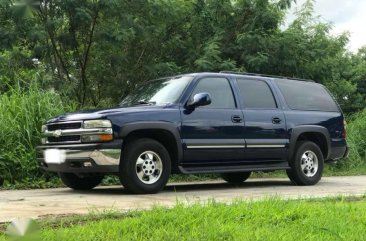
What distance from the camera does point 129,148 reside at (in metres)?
6.50

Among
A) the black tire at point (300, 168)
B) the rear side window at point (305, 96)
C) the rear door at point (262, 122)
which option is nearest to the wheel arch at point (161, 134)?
the rear door at point (262, 122)

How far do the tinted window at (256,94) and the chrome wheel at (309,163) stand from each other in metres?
1.01

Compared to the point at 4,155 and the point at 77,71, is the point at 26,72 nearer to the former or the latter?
the point at 77,71

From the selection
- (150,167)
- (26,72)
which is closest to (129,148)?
(150,167)

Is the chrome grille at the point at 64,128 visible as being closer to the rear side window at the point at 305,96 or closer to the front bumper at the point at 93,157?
the front bumper at the point at 93,157

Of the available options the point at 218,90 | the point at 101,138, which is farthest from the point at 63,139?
the point at 218,90

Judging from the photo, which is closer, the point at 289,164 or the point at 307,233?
the point at 307,233

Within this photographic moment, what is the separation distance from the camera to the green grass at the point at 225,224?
330 cm

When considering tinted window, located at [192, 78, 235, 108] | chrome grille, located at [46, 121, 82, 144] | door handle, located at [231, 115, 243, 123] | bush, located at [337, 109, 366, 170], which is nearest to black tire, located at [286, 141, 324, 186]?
door handle, located at [231, 115, 243, 123]

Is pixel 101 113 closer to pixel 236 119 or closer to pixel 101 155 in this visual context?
pixel 101 155

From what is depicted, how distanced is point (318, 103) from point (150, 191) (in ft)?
12.5

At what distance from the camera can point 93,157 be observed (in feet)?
20.6

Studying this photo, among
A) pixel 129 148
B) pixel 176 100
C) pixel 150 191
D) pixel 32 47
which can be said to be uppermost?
pixel 32 47

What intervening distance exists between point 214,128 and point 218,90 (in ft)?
2.29
